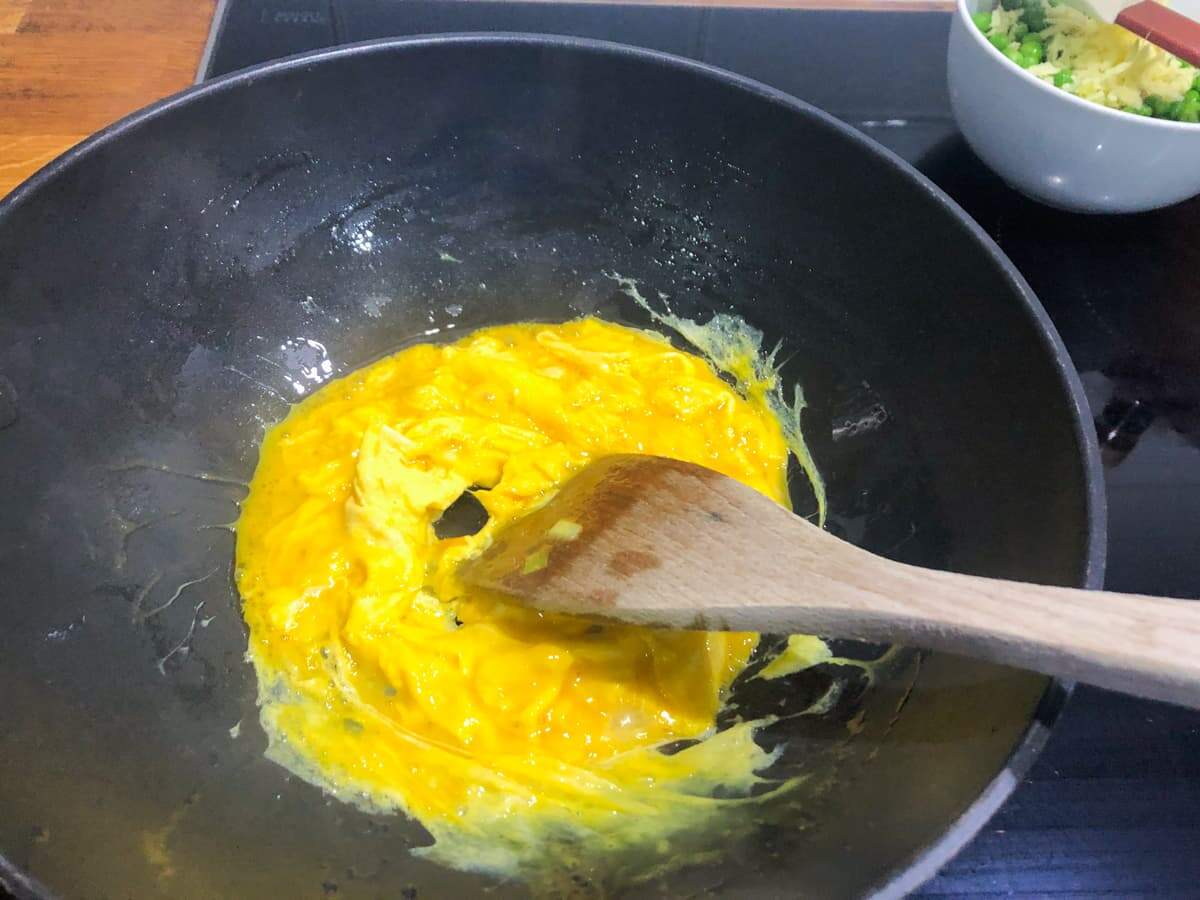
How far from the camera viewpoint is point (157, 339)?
4.57 ft

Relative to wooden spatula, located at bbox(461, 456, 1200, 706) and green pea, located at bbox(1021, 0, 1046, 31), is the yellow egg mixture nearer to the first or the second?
wooden spatula, located at bbox(461, 456, 1200, 706)

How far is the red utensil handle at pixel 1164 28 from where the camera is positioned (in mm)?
1376

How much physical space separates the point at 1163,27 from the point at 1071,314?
18.9 inches

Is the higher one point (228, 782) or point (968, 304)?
point (968, 304)

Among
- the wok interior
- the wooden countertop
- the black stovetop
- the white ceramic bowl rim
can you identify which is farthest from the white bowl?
the wooden countertop

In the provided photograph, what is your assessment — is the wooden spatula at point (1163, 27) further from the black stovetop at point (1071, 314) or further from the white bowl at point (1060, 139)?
the black stovetop at point (1071, 314)

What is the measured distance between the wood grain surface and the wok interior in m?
0.54

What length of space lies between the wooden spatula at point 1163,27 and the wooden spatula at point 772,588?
101 centimetres

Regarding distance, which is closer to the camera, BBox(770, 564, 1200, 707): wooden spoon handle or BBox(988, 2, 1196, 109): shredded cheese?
BBox(770, 564, 1200, 707): wooden spoon handle

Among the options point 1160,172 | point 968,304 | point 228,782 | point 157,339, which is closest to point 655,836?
point 228,782

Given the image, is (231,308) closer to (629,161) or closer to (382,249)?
(382,249)

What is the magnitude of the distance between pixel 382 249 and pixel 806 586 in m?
1.08

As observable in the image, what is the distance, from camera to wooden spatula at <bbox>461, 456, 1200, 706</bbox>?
0.80 meters

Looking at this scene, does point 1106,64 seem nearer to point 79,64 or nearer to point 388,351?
point 388,351
